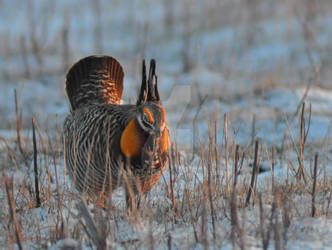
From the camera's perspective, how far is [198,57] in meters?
5.64

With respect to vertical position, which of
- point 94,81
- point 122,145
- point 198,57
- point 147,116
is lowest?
point 122,145

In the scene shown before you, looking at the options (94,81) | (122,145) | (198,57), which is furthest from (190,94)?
(122,145)

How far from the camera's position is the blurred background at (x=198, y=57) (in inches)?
217

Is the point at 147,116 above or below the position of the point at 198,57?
below

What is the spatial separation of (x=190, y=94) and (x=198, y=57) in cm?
85

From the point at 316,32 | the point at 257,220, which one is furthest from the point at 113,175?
the point at 316,32

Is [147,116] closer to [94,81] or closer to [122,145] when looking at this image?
[122,145]

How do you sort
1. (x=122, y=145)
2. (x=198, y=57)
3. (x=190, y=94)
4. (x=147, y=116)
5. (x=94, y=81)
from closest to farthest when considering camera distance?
(x=147, y=116), (x=122, y=145), (x=94, y=81), (x=198, y=57), (x=190, y=94)

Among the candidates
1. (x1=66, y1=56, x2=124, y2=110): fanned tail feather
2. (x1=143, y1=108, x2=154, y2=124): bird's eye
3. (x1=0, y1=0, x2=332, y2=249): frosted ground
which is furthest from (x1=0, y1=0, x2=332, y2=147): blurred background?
(x1=143, y1=108, x2=154, y2=124): bird's eye

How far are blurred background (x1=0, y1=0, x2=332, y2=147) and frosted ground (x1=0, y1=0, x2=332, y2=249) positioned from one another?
28mm

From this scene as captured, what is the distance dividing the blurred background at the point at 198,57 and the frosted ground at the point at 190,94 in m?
0.03

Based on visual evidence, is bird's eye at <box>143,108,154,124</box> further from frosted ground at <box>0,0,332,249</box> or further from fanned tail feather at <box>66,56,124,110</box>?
fanned tail feather at <box>66,56,124,110</box>

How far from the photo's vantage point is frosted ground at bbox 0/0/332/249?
2516mm

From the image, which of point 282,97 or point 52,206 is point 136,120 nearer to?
point 52,206
